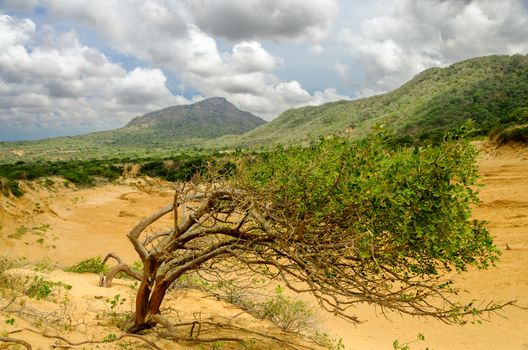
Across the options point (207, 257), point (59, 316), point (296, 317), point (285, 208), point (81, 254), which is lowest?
point (81, 254)

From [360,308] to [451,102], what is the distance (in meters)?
67.2

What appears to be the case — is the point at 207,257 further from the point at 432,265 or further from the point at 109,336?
the point at 432,265

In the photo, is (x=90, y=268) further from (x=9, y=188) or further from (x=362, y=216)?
(x=9, y=188)

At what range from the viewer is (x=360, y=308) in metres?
14.0

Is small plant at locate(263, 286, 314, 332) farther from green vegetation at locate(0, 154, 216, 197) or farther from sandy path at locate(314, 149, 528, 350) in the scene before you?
green vegetation at locate(0, 154, 216, 197)

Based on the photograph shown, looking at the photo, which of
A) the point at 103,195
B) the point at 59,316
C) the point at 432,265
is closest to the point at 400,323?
the point at 432,265

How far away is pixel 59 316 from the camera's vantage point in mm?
7492

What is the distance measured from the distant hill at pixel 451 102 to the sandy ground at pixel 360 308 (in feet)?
37.3

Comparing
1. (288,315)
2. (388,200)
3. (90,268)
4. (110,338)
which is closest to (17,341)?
(110,338)

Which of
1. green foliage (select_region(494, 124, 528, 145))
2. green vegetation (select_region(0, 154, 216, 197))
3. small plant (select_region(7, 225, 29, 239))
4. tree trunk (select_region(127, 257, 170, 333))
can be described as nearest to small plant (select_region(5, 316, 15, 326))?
tree trunk (select_region(127, 257, 170, 333))

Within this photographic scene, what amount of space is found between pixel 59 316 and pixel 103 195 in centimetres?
3741

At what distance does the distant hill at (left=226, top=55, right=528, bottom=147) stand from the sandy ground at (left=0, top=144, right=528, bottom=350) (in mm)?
11383

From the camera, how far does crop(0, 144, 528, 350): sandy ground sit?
11.3 metres

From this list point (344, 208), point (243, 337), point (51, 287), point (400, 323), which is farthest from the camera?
point (400, 323)
